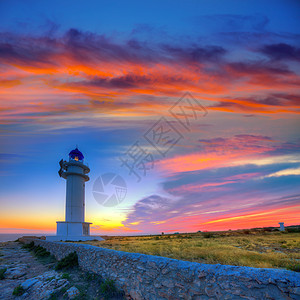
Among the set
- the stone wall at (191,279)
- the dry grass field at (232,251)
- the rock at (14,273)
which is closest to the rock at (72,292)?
the stone wall at (191,279)

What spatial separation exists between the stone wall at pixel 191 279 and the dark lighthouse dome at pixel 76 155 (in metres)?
30.6

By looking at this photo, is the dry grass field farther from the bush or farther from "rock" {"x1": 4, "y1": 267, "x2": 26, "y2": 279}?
"rock" {"x1": 4, "y1": 267, "x2": 26, "y2": 279}

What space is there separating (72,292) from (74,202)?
27497 mm

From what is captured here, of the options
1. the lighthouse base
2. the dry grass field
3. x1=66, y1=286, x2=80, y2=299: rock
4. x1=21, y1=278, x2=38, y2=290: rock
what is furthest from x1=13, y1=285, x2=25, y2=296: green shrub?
the lighthouse base

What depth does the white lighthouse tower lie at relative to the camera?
32.3 m

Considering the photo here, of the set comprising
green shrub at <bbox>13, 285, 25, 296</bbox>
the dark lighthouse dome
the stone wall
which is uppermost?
the dark lighthouse dome

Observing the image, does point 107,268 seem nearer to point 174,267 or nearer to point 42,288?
point 42,288

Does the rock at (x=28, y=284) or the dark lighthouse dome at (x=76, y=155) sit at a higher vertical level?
the dark lighthouse dome at (x=76, y=155)

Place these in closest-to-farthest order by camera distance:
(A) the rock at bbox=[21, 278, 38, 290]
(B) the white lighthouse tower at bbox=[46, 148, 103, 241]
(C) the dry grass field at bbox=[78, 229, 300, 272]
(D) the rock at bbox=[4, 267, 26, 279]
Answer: (C) the dry grass field at bbox=[78, 229, 300, 272]
(A) the rock at bbox=[21, 278, 38, 290]
(D) the rock at bbox=[4, 267, 26, 279]
(B) the white lighthouse tower at bbox=[46, 148, 103, 241]

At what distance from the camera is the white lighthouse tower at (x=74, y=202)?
32344mm

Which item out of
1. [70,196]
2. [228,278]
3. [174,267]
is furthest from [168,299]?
[70,196]

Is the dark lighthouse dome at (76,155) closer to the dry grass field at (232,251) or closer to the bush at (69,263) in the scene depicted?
the dry grass field at (232,251)

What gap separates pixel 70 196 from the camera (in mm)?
34938

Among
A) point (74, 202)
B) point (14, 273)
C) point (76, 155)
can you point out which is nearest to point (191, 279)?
point (14, 273)
